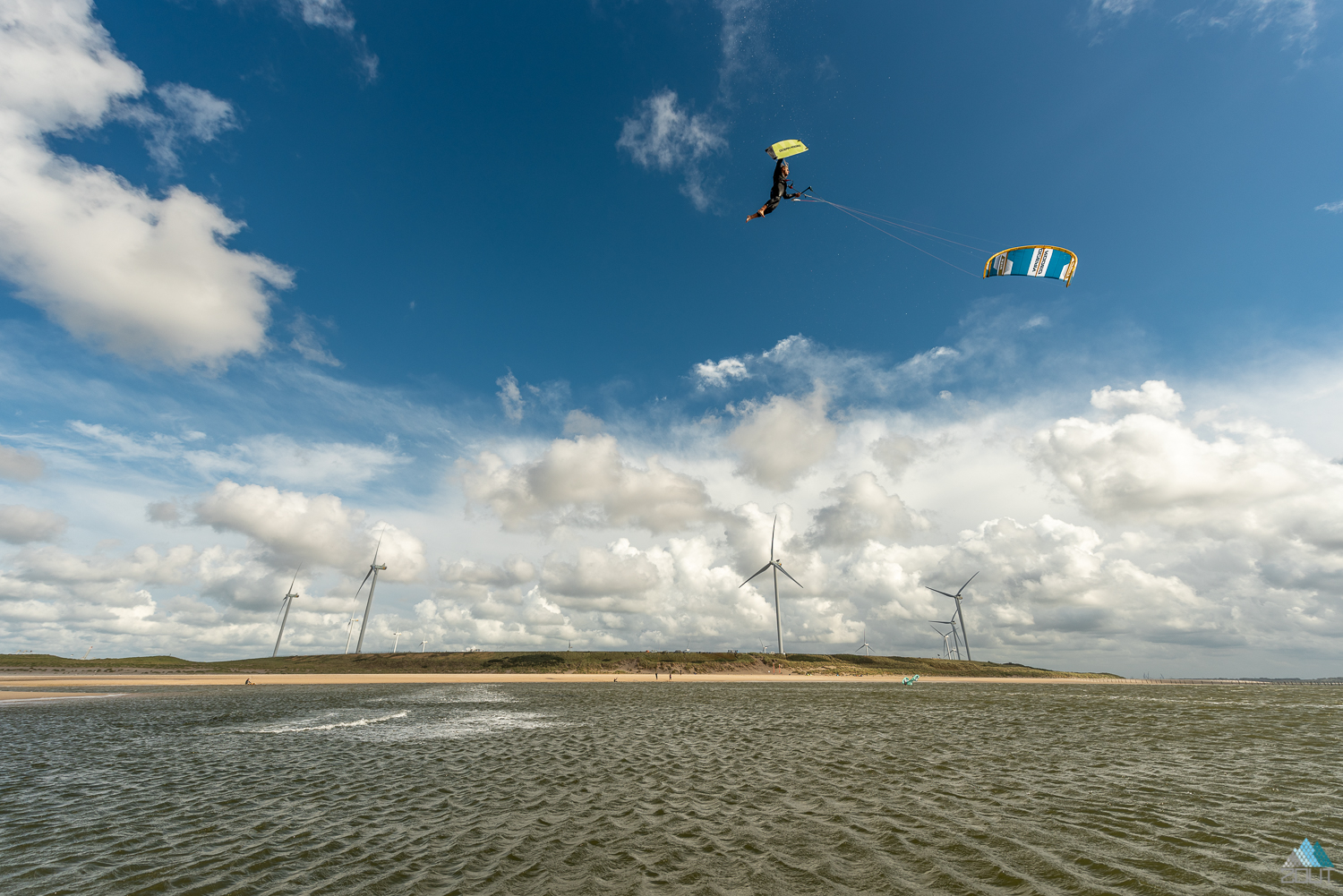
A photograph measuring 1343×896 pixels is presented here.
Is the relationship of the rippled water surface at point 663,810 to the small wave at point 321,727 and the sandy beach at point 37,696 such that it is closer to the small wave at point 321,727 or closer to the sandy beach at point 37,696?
the small wave at point 321,727

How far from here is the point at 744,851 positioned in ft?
49.1

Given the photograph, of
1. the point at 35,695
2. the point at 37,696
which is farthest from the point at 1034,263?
the point at 35,695

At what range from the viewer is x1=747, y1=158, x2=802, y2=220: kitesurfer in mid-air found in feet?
109

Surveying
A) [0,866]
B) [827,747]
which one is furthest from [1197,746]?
[0,866]

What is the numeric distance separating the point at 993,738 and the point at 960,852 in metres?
25.7

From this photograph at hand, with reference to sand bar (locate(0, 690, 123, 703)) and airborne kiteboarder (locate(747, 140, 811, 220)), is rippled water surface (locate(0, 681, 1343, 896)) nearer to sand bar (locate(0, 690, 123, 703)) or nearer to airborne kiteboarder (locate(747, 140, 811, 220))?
airborne kiteboarder (locate(747, 140, 811, 220))

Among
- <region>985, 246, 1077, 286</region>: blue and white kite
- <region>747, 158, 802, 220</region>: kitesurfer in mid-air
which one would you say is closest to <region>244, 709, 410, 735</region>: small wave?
<region>747, 158, 802, 220</region>: kitesurfer in mid-air

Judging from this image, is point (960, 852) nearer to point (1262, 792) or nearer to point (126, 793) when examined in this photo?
point (1262, 792)

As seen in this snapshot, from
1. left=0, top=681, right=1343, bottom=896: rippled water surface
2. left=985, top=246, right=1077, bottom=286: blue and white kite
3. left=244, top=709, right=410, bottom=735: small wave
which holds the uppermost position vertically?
left=985, top=246, right=1077, bottom=286: blue and white kite

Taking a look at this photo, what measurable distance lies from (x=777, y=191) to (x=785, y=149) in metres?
2.29

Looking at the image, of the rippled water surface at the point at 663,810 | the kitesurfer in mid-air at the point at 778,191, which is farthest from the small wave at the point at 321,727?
the kitesurfer in mid-air at the point at 778,191

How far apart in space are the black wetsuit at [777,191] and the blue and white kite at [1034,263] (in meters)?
14.7

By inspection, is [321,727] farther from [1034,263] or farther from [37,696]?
[37,696]

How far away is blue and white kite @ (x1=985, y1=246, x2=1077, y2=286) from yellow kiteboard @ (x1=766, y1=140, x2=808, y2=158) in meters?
15.2
